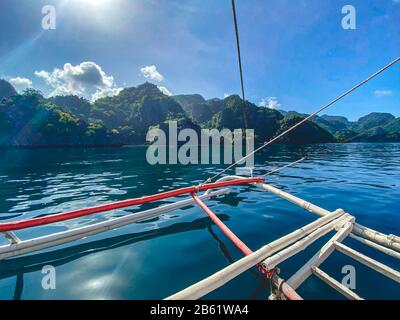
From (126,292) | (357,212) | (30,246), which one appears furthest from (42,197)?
(357,212)

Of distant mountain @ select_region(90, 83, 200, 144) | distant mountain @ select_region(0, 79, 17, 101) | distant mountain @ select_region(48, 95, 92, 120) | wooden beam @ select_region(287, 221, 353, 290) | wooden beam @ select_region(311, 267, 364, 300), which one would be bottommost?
wooden beam @ select_region(311, 267, 364, 300)

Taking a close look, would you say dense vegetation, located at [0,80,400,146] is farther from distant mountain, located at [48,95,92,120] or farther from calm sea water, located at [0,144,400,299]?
calm sea water, located at [0,144,400,299]

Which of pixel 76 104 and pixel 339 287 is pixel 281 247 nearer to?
pixel 339 287

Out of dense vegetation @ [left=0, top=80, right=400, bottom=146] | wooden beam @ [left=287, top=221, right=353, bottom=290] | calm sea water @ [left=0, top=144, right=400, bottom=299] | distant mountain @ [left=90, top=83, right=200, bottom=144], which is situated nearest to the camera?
wooden beam @ [left=287, top=221, right=353, bottom=290]

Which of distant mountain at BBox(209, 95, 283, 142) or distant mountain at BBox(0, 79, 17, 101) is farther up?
distant mountain at BBox(0, 79, 17, 101)

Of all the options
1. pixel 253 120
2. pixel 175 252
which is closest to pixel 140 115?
pixel 253 120

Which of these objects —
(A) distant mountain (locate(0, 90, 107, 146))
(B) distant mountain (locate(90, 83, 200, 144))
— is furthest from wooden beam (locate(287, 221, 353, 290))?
(B) distant mountain (locate(90, 83, 200, 144))

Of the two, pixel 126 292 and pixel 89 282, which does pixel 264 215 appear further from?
pixel 89 282

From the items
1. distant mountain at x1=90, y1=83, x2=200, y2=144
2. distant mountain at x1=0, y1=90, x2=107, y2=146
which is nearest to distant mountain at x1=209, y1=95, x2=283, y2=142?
distant mountain at x1=90, y1=83, x2=200, y2=144

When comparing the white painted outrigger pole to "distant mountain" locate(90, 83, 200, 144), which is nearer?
the white painted outrigger pole

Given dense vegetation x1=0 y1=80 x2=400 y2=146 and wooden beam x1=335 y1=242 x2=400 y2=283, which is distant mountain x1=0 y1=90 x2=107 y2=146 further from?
wooden beam x1=335 y1=242 x2=400 y2=283

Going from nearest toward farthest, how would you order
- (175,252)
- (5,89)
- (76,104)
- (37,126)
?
(175,252), (37,126), (5,89), (76,104)

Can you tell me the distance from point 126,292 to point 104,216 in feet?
13.6

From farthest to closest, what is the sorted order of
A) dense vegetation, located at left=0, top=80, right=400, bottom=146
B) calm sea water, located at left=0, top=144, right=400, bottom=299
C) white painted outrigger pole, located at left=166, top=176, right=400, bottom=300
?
dense vegetation, located at left=0, top=80, right=400, bottom=146, calm sea water, located at left=0, top=144, right=400, bottom=299, white painted outrigger pole, located at left=166, top=176, right=400, bottom=300
